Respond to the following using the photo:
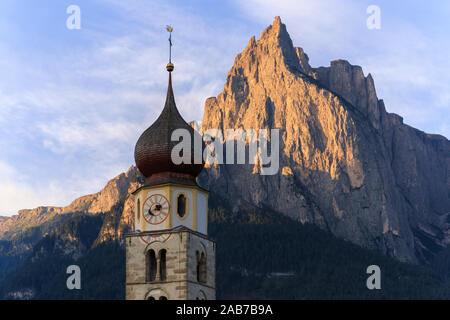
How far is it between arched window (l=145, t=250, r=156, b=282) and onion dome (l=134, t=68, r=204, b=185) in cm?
452

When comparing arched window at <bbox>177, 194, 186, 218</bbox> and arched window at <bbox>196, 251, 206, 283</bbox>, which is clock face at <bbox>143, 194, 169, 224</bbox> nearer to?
arched window at <bbox>177, 194, 186, 218</bbox>

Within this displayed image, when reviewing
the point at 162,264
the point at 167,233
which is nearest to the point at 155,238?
the point at 167,233

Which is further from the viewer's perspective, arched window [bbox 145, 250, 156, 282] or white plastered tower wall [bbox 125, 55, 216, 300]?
arched window [bbox 145, 250, 156, 282]

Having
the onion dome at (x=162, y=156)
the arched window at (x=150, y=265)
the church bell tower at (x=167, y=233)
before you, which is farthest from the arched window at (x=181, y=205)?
the arched window at (x=150, y=265)

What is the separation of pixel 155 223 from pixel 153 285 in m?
3.91

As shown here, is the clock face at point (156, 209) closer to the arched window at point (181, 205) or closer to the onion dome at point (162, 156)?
the arched window at point (181, 205)

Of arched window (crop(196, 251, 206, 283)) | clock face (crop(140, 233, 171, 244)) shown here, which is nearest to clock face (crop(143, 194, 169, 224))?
clock face (crop(140, 233, 171, 244))

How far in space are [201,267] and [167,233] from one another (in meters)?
3.29

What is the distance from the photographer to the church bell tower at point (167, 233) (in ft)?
197

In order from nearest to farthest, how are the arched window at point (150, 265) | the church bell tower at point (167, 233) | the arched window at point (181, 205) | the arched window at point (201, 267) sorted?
the church bell tower at point (167, 233), the arched window at point (150, 265), the arched window at point (201, 267), the arched window at point (181, 205)

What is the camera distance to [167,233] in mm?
60625

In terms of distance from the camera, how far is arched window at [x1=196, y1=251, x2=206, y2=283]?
2427 inches
